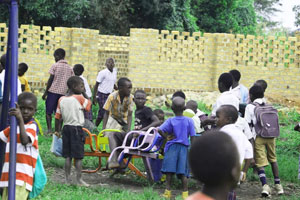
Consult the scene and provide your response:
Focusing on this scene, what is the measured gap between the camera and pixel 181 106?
23.8 feet

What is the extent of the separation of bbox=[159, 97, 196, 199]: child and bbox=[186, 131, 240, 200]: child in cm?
420

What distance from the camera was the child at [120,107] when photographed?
28.0ft

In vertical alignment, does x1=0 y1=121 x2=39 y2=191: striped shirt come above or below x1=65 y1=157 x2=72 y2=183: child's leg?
above

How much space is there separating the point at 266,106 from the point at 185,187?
162 centimetres

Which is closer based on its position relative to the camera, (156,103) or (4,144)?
(4,144)

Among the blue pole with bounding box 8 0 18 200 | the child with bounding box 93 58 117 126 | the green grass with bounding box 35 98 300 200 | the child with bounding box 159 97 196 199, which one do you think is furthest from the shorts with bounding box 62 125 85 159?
the child with bounding box 93 58 117 126

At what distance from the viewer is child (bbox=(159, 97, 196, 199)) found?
7242 millimetres

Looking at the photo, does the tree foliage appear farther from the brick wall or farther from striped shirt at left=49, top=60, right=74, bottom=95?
striped shirt at left=49, top=60, right=74, bottom=95

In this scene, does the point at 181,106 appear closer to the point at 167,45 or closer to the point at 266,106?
the point at 266,106

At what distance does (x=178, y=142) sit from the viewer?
23.8 ft

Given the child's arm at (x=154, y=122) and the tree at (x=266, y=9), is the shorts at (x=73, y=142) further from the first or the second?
the tree at (x=266, y=9)

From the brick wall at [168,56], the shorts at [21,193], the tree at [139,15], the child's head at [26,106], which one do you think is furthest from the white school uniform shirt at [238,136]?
the tree at [139,15]

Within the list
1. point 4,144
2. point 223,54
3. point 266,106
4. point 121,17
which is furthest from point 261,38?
point 4,144

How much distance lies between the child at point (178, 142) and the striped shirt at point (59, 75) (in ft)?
13.5
